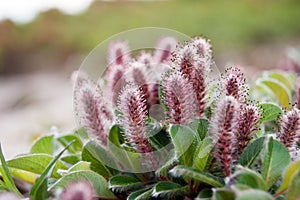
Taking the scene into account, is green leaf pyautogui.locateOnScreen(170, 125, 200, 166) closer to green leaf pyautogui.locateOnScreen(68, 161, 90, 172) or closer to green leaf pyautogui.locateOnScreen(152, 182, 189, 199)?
green leaf pyautogui.locateOnScreen(152, 182, 189, 199)

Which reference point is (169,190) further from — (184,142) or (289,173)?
(289,173)

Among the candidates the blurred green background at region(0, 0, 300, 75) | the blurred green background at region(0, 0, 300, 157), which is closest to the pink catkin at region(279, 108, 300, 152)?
the blurred green background at region(0, 0, 300, 157)

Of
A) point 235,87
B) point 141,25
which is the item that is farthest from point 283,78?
point 141,25

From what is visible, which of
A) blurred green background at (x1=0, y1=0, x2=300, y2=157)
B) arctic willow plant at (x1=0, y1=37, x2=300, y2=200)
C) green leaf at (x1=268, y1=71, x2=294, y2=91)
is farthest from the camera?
blurred green background at (x1=0, y1=0, x2=300, y2=157)

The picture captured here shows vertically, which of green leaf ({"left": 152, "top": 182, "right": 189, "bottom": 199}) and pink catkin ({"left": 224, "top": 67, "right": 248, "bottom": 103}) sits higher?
pink catkin ({"left": 224, "top": 67, "right": 248, "bottom": 103})

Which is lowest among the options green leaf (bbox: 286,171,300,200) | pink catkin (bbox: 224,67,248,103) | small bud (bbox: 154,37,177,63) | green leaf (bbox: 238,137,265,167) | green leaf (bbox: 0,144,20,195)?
green leaf (bbox: 0,144,20,195)

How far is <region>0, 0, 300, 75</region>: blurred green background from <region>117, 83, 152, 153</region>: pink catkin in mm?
7454

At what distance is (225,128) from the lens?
707 millimetres

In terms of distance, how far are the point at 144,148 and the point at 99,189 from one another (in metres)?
0.11

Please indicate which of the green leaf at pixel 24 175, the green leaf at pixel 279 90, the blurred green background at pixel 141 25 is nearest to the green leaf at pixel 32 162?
the green leaf at pixel 24 175

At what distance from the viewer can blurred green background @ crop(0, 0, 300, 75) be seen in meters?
9.20

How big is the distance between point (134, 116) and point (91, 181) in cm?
14

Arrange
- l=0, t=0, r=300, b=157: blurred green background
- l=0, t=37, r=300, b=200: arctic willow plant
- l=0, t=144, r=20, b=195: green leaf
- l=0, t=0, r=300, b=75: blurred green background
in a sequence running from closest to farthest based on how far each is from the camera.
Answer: l=0, t=37, r=300, b=200: arctic willow plant
l=0, t=144, r=20, b=195: green leaf
l=0, t=0, r=300, b=157: blurred green background
l=0, t=0, r=300, b=75: blurred green background

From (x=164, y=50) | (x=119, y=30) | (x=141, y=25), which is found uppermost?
(x=141, y=25)
